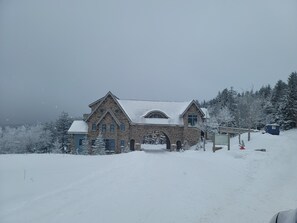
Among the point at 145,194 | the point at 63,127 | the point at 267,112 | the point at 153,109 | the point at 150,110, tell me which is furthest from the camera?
the point at 267,112

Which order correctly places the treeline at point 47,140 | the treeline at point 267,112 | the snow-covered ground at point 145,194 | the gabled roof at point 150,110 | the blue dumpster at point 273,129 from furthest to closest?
the treeline at point 47,140 → the treeline at point 267,112 → the gabled roof at point 150,110 → the blue dumpster at point 273,129 → the snow-covered ground at point 145,194

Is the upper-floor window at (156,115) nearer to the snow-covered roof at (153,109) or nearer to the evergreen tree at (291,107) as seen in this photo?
the snow-covered roof at (153,109)

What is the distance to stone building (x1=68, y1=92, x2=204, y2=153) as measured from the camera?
40812 millimetres

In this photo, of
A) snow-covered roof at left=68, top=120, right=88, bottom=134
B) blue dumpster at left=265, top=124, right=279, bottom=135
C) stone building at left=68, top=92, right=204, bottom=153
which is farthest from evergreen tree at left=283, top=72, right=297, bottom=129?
snow-covered roof at left=68, top=120, right=88, bottom=134

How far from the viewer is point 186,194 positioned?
901 centimetres

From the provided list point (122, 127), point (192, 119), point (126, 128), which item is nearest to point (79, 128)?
point (122, 127)

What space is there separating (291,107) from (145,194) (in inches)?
1807

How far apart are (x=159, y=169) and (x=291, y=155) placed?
12252 millimetres

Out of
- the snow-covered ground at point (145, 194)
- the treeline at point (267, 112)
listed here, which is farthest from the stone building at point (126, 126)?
the snow-covered ground at point (145, 194)

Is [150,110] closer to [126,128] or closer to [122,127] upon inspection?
[126,128]

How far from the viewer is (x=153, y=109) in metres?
42.8

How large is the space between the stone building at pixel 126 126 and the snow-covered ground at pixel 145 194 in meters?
27.4

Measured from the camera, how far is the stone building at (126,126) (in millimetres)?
40812

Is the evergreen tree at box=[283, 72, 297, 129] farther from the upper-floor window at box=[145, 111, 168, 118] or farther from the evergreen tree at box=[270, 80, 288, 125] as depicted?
the upper-floor window at box=[145, 111, 168, 118]
